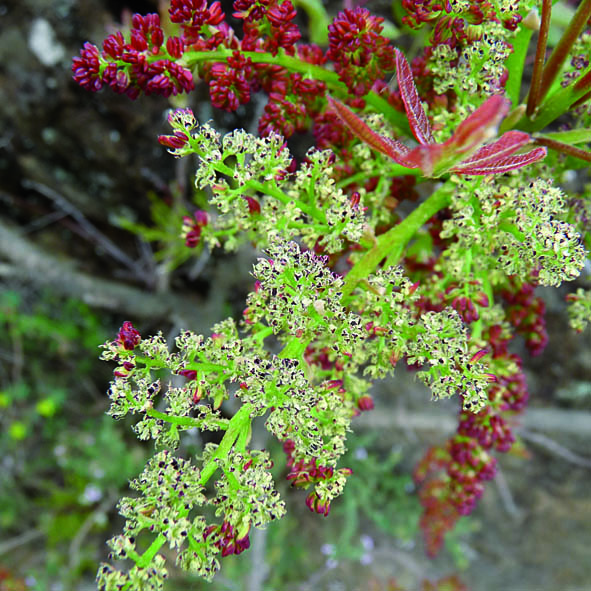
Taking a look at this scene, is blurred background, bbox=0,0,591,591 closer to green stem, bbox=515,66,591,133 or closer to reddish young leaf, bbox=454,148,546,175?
green stem, bbox=515,66,591,133

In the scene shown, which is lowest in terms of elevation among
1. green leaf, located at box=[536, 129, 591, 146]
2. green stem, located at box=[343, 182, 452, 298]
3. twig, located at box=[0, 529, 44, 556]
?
twig, located at box=[0, 529, 44, 556]

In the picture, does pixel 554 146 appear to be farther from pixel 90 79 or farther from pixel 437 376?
pixel 90 79

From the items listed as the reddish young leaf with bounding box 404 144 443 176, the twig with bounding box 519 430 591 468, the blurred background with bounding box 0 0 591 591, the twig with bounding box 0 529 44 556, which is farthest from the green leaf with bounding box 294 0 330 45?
the twig with bounding box 0 529 44 556

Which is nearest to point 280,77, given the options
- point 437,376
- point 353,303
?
point 353,303

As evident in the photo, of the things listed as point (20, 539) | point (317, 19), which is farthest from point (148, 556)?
point (20, 539)

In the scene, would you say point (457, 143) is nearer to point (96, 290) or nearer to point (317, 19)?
point (317, 19)

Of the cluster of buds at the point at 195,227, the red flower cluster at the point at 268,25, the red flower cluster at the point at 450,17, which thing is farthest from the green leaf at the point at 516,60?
the cluster of buds at the point at 195,227
